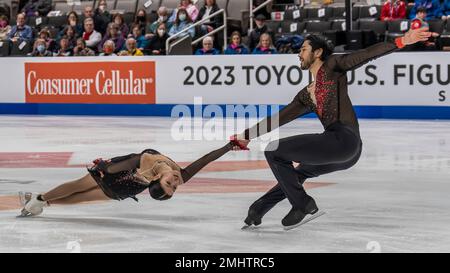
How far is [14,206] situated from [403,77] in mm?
11154

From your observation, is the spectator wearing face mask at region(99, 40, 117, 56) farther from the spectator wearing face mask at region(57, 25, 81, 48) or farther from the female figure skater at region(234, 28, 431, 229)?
the female figure skater at region(234, 28, 431, 229)

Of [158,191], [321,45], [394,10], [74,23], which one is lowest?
[74,23]

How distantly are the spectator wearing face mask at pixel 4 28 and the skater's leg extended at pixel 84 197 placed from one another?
1701 centimetres

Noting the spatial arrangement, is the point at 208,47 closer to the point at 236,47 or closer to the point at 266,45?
the point at 236,47

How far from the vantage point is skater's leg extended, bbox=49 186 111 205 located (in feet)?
23.6

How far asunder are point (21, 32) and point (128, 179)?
17141mm

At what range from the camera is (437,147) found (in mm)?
12617

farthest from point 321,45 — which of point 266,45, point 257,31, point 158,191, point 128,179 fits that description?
point 257,31

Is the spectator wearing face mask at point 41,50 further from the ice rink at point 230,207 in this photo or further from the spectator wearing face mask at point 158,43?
the ice rink at point 230,207

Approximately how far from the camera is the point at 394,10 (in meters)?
19.5

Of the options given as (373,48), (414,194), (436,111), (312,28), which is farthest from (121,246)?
(312,28)

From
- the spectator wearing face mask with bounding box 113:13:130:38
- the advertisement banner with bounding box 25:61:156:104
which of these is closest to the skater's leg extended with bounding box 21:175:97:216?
the advertisement banner with bounding box 25:61:156:104

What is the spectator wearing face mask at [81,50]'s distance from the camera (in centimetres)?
2145

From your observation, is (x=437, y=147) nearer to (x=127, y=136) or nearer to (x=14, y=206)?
(x=127, y=136)
